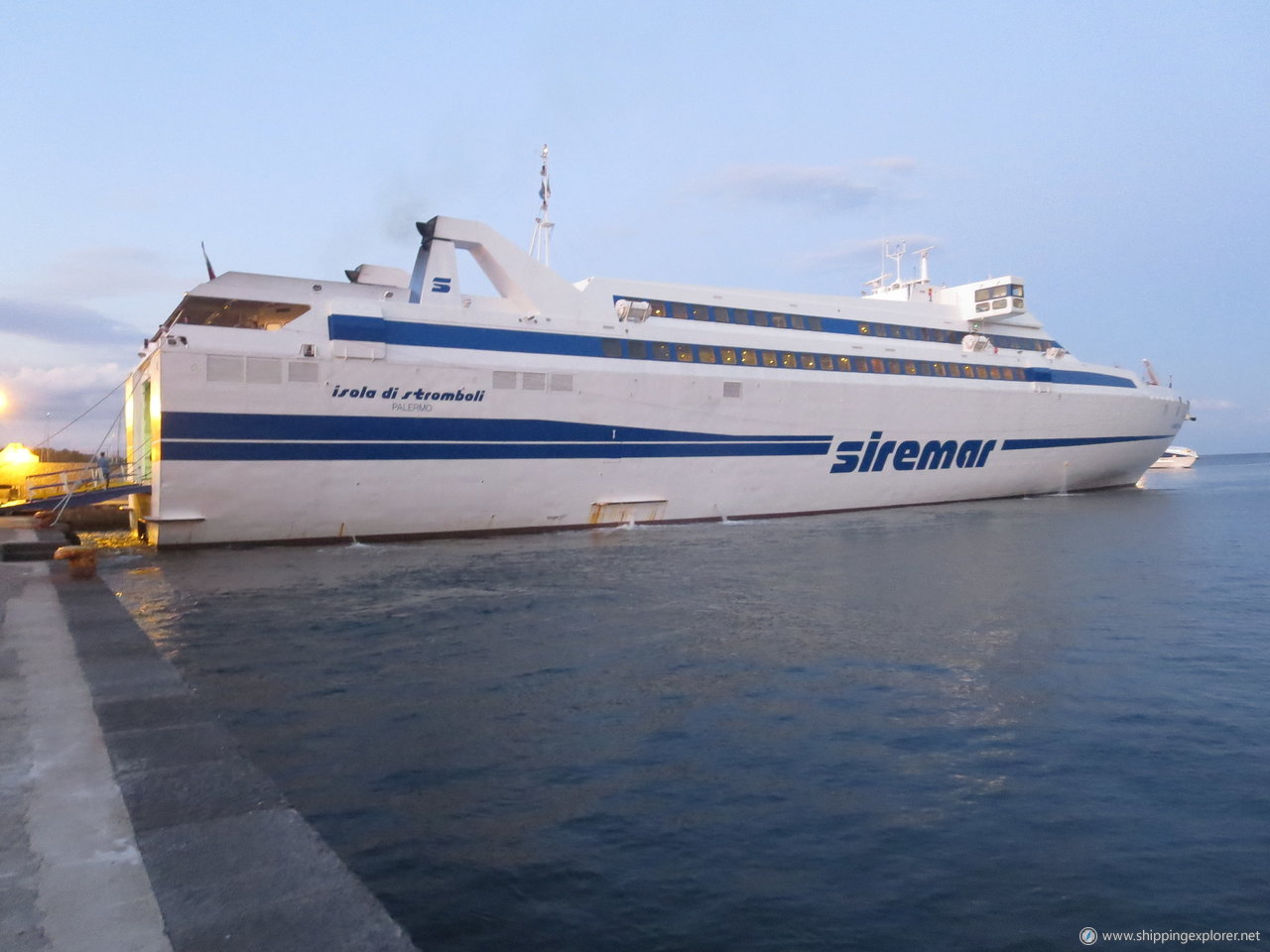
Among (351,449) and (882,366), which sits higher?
(882,366)

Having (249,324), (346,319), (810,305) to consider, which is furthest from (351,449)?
(810,305)

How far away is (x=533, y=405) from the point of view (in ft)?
66.6

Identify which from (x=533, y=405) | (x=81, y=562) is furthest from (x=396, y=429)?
(x=81, y=562)

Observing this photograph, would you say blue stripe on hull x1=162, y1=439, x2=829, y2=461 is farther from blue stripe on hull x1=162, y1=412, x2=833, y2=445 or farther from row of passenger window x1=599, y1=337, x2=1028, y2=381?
row of passenger window x1=599, y1=337, x2=1028, y2=381

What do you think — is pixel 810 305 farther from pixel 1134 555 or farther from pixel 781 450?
pixel 1134 555

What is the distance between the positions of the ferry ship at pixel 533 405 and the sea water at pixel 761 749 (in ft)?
16.4

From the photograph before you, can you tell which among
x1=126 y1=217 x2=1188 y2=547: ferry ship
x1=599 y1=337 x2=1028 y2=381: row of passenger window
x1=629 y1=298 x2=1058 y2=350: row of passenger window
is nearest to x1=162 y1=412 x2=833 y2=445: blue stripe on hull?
x1=126 y1=217 x2=1188 y2=547: ferry ship

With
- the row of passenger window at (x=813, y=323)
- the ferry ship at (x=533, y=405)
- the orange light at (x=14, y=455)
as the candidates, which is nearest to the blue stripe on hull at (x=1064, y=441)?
the ferry ship at (x=533, y=405)

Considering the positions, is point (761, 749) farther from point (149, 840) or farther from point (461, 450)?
point (461, 450)

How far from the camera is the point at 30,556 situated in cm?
1470

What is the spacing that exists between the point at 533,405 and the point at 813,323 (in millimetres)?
10351

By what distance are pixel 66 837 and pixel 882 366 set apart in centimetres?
2528

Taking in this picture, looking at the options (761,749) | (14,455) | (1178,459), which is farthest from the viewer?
(1178,459)

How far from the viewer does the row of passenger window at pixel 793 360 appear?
22169mm
